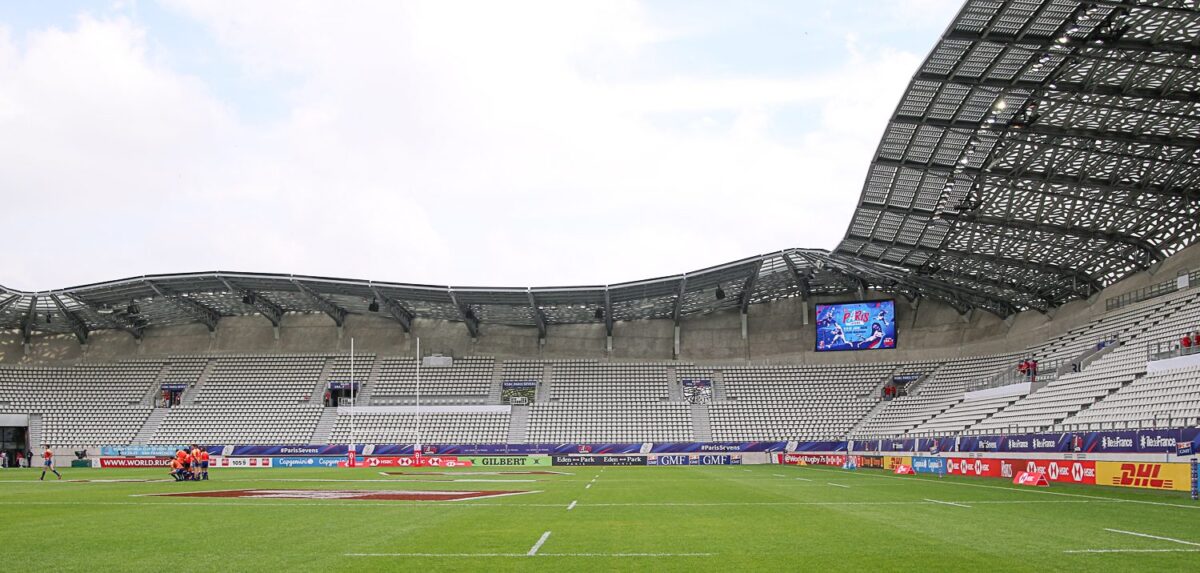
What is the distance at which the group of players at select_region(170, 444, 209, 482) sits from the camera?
3459 cm

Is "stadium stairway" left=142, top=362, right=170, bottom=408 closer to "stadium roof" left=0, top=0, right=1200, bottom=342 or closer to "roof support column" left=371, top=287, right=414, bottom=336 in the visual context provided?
"stadium roof" left=0, top=0, right=1200, bottom=342

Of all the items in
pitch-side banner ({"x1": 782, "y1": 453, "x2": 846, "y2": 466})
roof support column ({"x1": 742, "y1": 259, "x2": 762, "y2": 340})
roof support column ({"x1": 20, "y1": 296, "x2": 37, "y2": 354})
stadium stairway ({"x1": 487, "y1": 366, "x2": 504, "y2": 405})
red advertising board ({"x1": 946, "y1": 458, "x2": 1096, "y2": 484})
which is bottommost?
pitch-side banner ({"x1": 782, "y1": 453, "x2": 846, "y2": 466})

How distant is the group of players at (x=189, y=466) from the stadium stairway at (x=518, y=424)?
3269 centimetres

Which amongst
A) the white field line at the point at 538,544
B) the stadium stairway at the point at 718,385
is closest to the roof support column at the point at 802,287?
the stadium stairway at the point at 718,385

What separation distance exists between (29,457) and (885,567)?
2798 inches

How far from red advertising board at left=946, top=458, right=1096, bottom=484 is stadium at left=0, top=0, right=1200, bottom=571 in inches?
6.8

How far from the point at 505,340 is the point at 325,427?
1547cm

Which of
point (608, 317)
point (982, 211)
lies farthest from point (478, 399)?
point (982, 211)

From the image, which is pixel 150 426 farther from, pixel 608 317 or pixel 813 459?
pixel 813 459

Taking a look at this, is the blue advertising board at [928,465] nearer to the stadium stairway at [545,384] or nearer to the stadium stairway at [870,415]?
the stadium stairway at [870,415]

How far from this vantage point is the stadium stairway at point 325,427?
68188 millimetres

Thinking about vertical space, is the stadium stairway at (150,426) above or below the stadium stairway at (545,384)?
below

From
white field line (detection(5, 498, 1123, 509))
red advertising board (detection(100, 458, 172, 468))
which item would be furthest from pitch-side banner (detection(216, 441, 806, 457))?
white field line (detection(5, 498, 1123, 509))

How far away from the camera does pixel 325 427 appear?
6975cm
